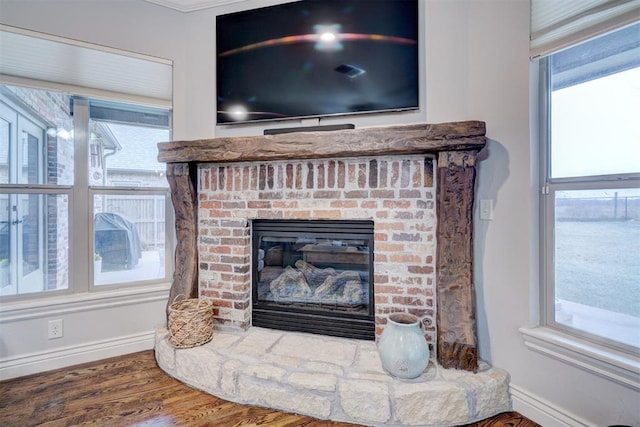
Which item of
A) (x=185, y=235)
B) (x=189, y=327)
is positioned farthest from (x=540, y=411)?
(x=185, y=235)

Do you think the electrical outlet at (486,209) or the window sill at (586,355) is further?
the electrical outlet at (486,209)

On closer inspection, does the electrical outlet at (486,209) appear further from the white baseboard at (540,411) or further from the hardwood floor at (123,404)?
the hardwood floor at (123,404)

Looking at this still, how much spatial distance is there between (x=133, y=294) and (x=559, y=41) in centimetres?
311

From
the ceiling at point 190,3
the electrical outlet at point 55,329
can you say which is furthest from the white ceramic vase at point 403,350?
the ceiling at point 190,3

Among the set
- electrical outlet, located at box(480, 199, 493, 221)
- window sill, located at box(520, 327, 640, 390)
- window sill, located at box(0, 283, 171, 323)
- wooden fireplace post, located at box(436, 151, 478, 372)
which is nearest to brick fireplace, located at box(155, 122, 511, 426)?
wooden fireplace post, located at box(436, 151, 478, 372)

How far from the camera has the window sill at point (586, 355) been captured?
1235mm

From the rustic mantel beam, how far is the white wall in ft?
0.83

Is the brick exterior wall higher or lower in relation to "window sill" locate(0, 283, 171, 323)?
higher

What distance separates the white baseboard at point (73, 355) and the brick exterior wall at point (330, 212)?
0.68m

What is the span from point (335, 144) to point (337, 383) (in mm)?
1306

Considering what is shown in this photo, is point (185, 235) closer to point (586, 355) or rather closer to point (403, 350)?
point (403, 350)

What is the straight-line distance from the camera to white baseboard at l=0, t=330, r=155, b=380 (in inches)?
77.7

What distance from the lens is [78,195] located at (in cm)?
231

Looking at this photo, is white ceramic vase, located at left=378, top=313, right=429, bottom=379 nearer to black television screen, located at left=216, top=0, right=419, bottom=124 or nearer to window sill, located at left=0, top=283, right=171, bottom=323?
black television screen, located at left=216, top=0, right=419, bottom=124
